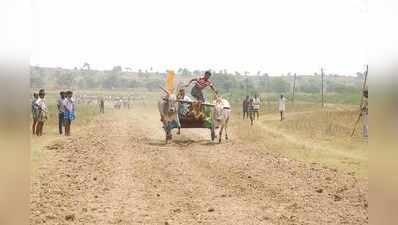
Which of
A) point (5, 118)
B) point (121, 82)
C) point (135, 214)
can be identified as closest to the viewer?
point (5, 118)

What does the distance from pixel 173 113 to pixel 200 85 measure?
1.29 meters

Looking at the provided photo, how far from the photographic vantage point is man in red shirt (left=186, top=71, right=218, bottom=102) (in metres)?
7.14

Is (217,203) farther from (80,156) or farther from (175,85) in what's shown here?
(175,85)

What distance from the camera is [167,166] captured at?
659cm

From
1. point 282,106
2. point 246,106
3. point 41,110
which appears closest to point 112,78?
point 41,110

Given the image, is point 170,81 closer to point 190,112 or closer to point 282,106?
point 190,112

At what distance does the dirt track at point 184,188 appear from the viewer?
4715 millimetres

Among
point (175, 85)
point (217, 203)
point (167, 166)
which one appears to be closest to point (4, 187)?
point (217, 203)

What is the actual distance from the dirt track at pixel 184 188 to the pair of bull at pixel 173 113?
4.19ft

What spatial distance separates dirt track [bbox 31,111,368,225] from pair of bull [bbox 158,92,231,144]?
1.28m

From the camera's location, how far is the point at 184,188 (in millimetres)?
5512

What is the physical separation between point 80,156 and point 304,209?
9.95 feet

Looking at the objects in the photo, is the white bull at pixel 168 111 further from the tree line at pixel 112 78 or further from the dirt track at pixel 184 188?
the dirt track at pixel 184 188

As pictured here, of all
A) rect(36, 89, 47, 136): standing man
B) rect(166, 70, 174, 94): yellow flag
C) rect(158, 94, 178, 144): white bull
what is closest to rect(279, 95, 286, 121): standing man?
rect(158, 94, 178, 144): white bull
